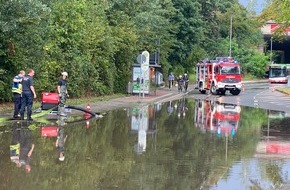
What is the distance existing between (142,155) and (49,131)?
478 centimetres

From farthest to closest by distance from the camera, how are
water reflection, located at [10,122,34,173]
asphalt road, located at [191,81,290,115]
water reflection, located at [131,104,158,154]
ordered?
1. asphalt road, located at [191,81,290,115]
2. water reflection, located at [131,104,158,154]
3. water reflection, located at [10,122,34,173]

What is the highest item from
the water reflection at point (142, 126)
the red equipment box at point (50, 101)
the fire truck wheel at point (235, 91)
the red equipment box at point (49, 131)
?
the red equipment box at point (50, 101)

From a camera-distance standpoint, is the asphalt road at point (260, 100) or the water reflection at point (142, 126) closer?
the water reflection at point (142, 126)

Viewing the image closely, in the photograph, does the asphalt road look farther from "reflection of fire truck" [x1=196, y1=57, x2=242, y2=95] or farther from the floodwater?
the floodwater

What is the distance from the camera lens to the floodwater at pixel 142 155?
33.6ft

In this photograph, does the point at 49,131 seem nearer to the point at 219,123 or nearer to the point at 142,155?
the point at 142,155

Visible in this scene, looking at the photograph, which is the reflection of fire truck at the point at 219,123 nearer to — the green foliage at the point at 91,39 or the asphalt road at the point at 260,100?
the asphalt road at the point at 260,100

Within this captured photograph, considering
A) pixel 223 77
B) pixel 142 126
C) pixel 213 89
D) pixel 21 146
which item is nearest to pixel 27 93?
pixel 142 126

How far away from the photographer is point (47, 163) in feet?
38.5

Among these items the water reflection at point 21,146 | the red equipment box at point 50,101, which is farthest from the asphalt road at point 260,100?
the water reflection at point 21,146

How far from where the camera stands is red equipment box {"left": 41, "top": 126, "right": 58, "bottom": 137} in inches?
643

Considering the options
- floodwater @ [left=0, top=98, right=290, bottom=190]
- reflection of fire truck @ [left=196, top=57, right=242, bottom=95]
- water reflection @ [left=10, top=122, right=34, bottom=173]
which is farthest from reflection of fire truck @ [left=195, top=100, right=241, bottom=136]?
reflection of fire truck @ [left=196, top=57, right=242, bottom=95]

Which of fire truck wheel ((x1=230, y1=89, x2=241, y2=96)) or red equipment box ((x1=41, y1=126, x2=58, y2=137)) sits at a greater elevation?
red equipment box ((x1=41, y1=126, x2=58, y2=137))

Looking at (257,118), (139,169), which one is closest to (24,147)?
(139,169)
